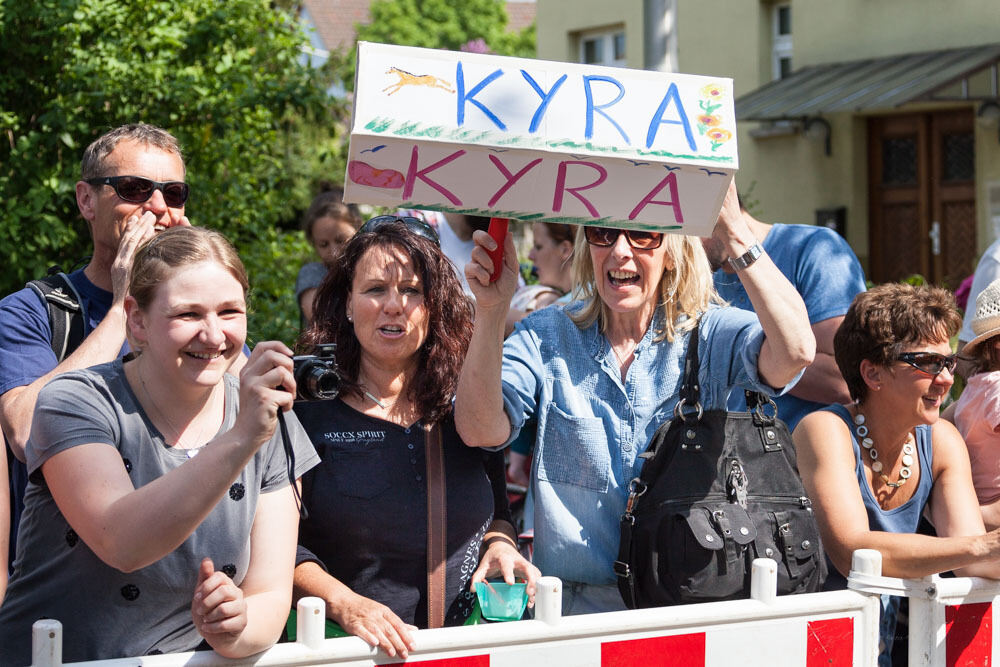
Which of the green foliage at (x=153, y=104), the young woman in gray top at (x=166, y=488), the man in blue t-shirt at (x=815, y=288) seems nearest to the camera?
the young woman in gray top at (x=166, y=488)

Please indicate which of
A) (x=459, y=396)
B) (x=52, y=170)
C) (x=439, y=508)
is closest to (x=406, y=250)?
(x=459, y=396)

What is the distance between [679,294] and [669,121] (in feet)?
2.37

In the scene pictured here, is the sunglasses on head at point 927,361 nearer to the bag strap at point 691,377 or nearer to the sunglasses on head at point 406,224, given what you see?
the bag strap at point 691,377

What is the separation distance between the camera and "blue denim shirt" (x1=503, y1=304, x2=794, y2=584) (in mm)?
2793

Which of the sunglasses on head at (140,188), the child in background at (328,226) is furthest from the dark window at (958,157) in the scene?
the sunglasses on head at (140,188)

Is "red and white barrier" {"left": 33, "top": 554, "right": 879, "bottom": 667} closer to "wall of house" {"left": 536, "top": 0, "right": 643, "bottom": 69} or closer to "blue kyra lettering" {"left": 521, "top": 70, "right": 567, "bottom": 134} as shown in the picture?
"blue kyra lettering" {"left": 521, "top": 70, "right": 567, "bottom": 134}

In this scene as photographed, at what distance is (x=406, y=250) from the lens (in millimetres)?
3041

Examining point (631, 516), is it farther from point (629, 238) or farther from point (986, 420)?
point (986, 420)

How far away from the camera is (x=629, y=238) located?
9.48 feet

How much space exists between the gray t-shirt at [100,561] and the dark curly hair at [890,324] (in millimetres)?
1689

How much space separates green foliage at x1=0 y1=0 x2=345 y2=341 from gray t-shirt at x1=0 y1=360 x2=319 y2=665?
11.7ft

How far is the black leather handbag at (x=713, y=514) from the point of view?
2.62 meters

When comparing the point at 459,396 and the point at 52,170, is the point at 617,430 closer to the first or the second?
the point at 459,396

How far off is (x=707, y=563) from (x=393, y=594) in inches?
28.9
